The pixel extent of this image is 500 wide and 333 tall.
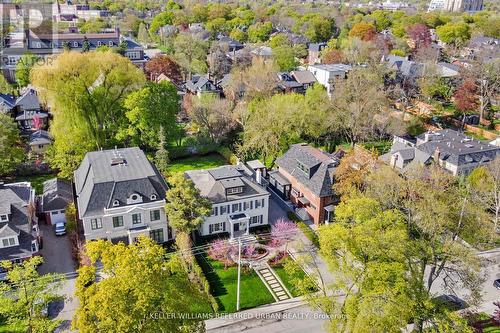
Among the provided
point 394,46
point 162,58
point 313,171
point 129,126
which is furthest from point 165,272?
point 394,46

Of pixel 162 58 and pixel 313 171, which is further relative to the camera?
pixel 162 58

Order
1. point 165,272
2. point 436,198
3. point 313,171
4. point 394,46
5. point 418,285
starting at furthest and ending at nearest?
point 394,46
point 313,171
point 436,198
point 418,285
point 165,272

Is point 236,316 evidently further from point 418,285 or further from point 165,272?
point 418,285

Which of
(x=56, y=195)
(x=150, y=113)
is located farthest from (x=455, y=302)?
(x=150, y=113)

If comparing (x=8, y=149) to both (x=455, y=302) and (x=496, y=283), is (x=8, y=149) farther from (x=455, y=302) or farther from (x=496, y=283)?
(x=496, y=283)

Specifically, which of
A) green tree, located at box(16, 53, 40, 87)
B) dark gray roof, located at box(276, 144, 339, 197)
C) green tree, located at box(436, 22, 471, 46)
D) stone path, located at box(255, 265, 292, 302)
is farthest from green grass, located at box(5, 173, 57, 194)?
green tree, located at box(436, 22, 471, 46)

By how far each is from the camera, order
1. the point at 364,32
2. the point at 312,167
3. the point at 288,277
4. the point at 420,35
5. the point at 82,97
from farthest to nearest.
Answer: the point at 364,32 → the point at 420,35 → the point at 82,97 → the point at 312,167 → the point at 288,277
